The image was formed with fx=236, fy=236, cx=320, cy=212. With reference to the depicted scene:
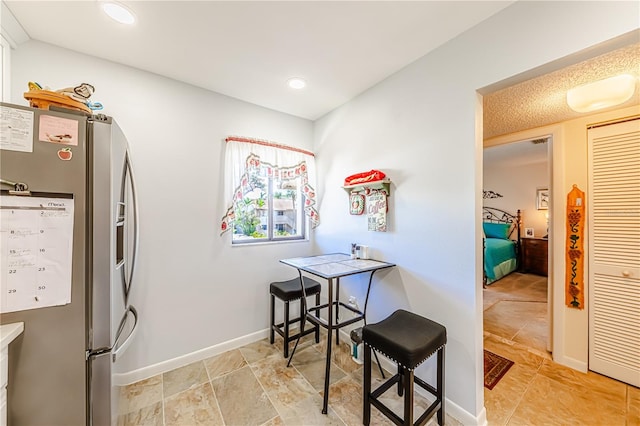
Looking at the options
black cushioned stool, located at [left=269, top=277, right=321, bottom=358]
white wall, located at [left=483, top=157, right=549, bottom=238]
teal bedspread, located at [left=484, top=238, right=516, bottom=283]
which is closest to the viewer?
black cushioned stool, located at [left=269, top=277, right=321, bottom=358]

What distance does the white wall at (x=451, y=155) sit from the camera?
1286mm

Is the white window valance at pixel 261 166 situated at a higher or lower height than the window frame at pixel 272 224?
higher

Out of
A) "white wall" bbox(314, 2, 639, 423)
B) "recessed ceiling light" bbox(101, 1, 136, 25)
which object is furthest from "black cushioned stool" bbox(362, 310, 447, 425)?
"recessed ceiling light" bbox(101, 1, 136, 25)

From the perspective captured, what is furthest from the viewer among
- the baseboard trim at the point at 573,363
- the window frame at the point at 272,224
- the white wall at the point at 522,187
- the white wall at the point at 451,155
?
the white wall at the point at 522,187

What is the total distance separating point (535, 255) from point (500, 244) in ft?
3.51

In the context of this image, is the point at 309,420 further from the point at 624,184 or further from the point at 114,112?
the point at 624,184

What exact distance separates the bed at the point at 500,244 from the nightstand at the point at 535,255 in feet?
0.54

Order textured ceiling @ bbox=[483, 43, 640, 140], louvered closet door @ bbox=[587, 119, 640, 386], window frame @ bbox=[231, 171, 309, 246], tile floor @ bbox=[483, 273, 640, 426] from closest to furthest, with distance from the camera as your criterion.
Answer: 1. textured ceiling @ bbox=[483, 43, 640, 140]
2. tile floor @ bbox=[483, 273, 640, 426]
3. louvered closet door @ bbox=[587, 119, 640, 386]
4. window frame @ bbox=[231, 171, 309, 246]

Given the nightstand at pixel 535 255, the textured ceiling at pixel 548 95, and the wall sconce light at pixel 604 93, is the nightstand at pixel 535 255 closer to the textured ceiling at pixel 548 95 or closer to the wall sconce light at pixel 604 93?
the textured ceiling at pixel 548 95

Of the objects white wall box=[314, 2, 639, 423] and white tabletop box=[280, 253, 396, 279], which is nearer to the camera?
white wall box=[314, 2, 639, 423]

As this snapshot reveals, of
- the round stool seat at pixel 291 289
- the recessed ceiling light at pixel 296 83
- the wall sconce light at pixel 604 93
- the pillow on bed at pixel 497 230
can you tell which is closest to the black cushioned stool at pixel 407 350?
the round stool seat at pixel 291 289

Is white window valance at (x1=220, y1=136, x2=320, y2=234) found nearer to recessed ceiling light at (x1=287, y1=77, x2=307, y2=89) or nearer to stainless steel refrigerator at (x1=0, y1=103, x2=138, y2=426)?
recessed ceiling light at (x1=287, y1=77, x2=307, y2=89)

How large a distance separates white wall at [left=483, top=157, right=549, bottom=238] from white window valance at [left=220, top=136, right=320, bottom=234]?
5.10m

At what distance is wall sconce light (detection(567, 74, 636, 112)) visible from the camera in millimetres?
1496
